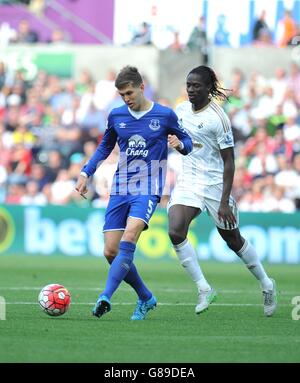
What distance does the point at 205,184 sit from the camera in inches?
456

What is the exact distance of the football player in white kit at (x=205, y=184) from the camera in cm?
1130

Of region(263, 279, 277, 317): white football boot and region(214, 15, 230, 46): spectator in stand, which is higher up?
region(214, 15, 230, 46): spectator in stand

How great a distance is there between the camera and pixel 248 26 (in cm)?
2509

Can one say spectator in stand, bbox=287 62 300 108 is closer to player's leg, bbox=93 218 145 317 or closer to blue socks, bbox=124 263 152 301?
blue socks, bbox=124 263 152 301

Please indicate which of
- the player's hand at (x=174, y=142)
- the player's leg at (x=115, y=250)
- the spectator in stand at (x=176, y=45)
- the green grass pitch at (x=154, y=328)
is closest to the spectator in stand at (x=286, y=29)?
the spectator in stand at (x=176, y=45)

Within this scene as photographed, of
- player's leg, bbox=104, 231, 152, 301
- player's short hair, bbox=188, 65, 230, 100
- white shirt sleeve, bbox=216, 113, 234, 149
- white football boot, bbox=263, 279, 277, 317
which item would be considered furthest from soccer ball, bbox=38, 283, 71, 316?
player's short hair, bbox=188, 65, 230, 100

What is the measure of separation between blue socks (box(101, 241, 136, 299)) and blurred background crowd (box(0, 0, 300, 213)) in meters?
10.7

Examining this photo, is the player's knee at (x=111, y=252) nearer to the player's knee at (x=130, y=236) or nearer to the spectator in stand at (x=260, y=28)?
the player's knee at (x=130, y=236)

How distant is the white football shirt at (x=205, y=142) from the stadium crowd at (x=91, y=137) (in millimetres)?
9608

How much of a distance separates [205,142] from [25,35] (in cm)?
1561

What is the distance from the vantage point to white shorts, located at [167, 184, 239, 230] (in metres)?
11.5
